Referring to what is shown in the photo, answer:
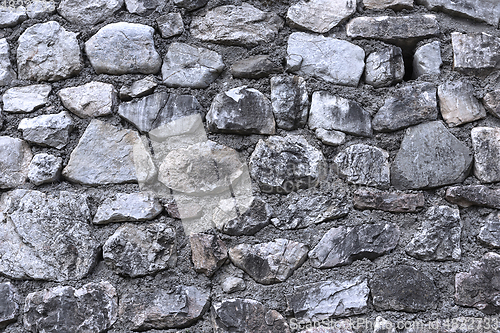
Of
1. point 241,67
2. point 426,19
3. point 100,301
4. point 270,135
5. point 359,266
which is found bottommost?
point 100,301

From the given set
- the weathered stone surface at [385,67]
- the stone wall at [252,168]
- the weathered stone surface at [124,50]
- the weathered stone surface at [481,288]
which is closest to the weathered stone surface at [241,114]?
the stone wall at [252,168]

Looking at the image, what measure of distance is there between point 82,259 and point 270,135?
68 cm

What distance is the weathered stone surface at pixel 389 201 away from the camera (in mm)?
1256

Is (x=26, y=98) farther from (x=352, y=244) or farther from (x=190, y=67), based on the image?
(x=352, y=244)

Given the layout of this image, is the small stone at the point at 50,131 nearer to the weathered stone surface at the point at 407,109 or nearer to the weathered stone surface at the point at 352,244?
the weathered stone surface at the point at 352,244

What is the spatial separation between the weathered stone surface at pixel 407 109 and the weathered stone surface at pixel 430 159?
0.11 ft

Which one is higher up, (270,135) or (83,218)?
(270,135)

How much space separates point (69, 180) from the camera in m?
1.29

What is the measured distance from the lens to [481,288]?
4.00 ft

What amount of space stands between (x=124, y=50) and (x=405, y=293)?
1.14 meters

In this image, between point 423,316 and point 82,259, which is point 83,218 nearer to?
point 82,259

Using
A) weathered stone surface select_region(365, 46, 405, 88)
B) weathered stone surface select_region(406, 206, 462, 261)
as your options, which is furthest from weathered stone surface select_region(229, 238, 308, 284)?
weathered stone surface select_region(365, 46, 405, 88)

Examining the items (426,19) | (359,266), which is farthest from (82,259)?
(426,19)

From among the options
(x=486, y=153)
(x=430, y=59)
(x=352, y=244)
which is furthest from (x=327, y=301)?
(x=430, y=59)
